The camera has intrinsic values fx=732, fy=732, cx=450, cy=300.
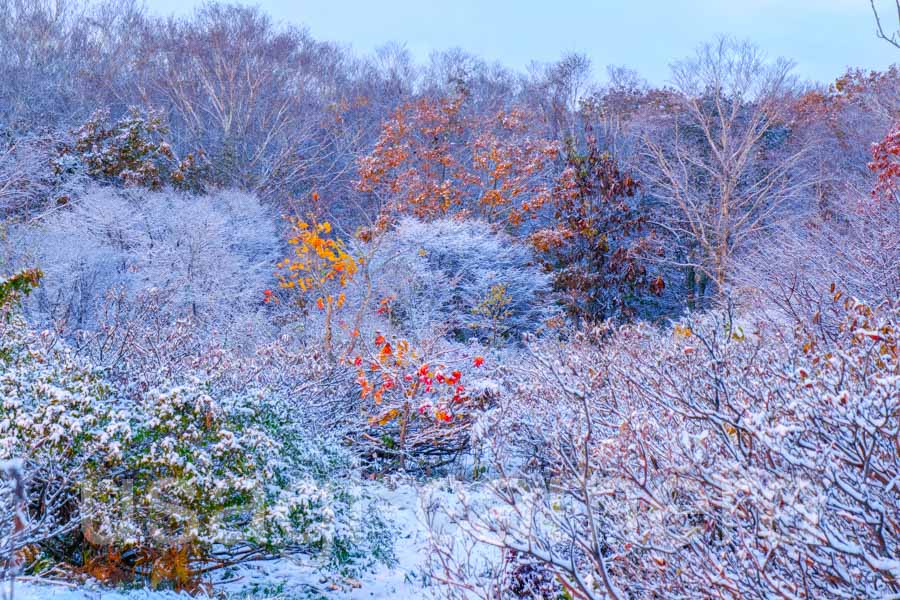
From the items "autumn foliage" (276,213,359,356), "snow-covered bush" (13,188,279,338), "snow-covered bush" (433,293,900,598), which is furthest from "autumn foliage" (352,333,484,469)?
"snow-covered bush" (433,293,900,598)

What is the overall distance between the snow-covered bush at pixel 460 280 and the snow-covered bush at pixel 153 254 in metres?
2.65

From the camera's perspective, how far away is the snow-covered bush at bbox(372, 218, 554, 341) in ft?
43.6

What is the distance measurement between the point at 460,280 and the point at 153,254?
5.58 m

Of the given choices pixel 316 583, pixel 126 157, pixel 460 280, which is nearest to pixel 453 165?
pixel 460 280

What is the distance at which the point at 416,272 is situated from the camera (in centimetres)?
1344

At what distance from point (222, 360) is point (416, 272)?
7726 mm

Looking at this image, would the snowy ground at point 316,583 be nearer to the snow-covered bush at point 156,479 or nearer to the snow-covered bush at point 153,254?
the snow-covered bush at point 156,479

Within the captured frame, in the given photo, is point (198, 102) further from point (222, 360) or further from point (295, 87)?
point (222, 360)

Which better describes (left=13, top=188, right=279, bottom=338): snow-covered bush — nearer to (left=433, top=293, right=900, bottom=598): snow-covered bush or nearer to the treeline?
the treeline

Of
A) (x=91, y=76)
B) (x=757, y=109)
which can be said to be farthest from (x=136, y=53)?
(x=757, y=109)

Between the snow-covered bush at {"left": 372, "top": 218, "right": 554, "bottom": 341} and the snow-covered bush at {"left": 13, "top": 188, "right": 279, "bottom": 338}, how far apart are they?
2655mm

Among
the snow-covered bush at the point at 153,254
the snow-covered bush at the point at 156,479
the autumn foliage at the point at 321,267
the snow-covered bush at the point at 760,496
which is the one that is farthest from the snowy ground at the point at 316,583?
the snow-covered bush at the point at 153,254

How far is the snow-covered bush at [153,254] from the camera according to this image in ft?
35.8

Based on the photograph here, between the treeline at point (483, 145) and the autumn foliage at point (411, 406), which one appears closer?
the autumn foliage at point (411, 406)
